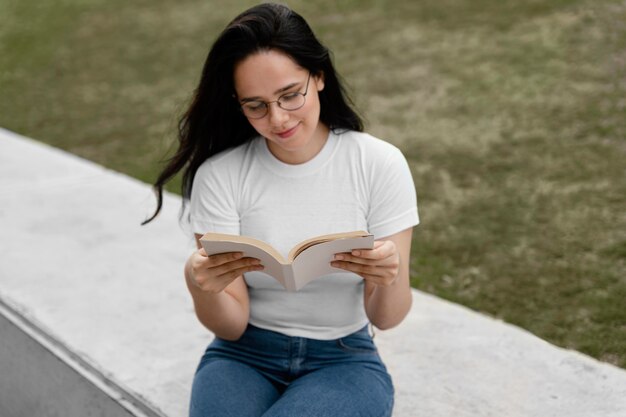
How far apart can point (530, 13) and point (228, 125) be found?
5.13 meters

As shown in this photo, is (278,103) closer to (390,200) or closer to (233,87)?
(233,87)

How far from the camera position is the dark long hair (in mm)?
2135

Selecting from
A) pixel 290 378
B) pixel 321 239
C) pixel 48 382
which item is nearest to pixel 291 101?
pixel 321 239

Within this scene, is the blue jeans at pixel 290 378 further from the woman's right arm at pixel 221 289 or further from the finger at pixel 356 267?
the finger at pixel 356 267

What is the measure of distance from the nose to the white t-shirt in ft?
0.60

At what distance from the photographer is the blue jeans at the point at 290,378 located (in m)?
2.14

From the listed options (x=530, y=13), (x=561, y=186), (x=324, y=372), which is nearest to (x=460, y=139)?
(x=561, y=186)

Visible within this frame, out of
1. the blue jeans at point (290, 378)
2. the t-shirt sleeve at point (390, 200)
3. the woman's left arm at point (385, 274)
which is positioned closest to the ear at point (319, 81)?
the t-shirt sleeve at point (390, 200)

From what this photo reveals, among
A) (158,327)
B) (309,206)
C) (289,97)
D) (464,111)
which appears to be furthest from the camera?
(464,111)

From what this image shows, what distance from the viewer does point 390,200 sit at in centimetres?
223

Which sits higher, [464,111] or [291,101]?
[291,101]

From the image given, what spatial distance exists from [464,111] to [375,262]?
3781mm

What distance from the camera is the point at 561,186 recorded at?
4.41 meters

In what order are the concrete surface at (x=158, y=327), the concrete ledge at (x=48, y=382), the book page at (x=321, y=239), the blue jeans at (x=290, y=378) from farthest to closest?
the concrete ledge at (x=48, y=382) → the concrete surface at (x=158, y=327) → the blue jeans at (x=290, y=378) → the book page at (x=321, y=239)
